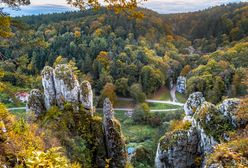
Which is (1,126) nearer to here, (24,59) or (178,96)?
(24,59)

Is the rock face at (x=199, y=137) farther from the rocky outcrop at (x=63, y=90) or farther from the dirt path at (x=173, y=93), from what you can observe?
the dirt path at (x=173, y=93)

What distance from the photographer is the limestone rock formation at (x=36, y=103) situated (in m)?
21.9

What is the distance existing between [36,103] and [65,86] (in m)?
2.45

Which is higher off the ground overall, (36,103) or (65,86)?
(65,86)

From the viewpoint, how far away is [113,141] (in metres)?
20.8

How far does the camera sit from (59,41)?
92.2 m

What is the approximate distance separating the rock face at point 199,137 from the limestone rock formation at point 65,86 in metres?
7.10

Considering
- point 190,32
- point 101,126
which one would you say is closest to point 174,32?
point 190,32

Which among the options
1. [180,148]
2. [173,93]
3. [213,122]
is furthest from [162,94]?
[213,122]

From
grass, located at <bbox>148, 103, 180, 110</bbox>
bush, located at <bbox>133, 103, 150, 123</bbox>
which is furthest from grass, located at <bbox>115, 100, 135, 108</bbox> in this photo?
bush, located at <bbox>133, 103, 150, 123</bbox>

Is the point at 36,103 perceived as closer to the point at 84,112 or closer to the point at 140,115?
the point at 84,112

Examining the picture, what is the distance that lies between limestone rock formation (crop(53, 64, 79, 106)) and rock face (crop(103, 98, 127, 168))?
8.87 ft

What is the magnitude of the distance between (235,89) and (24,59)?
4733cm

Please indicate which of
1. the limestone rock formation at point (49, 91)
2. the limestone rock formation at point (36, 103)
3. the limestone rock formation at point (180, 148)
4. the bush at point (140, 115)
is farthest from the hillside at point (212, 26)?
the limestone rock formation at point (36, 103)
